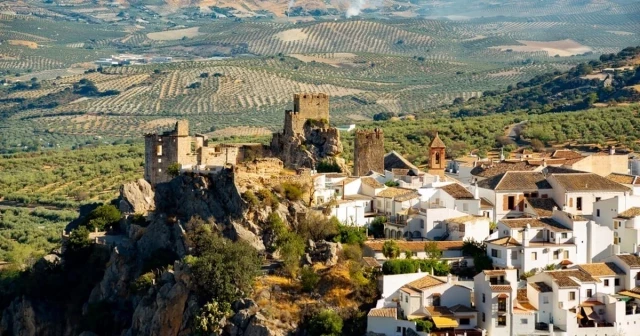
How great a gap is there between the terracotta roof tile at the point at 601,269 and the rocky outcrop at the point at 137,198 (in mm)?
17517

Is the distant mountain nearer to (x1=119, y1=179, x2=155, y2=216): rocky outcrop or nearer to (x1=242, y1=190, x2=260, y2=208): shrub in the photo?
(x1=119, y1=179, x2=155, y2=216): rocky outcrop

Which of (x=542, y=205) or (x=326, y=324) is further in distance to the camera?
(x=542, y=205)

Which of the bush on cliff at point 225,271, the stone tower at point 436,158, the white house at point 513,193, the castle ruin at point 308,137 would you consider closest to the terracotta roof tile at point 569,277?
the white house at point 513,193

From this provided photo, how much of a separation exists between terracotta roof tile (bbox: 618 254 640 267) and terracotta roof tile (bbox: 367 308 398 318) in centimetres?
720

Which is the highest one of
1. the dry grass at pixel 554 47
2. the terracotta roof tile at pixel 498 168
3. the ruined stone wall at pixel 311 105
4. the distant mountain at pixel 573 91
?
the dry grass at pixel 554 47

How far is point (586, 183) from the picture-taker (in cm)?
4859

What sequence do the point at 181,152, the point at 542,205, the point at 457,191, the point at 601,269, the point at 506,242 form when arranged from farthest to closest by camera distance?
1. the point at 181,152
2. the point at 457,191
3. the point at 542,205
4. the point at 506,242
5. the point at 601,269

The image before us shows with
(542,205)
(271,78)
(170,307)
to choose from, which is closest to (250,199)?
(170,307)

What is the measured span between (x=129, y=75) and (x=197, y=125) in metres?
31.2

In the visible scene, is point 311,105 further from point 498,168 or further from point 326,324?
point 326,324

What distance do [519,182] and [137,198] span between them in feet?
48.0

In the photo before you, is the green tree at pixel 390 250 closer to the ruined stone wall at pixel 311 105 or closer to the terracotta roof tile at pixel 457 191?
the terracotta roof tile at pixel 457 191

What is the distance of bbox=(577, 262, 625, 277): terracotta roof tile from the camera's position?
142 ft

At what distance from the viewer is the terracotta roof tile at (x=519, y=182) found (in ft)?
161
